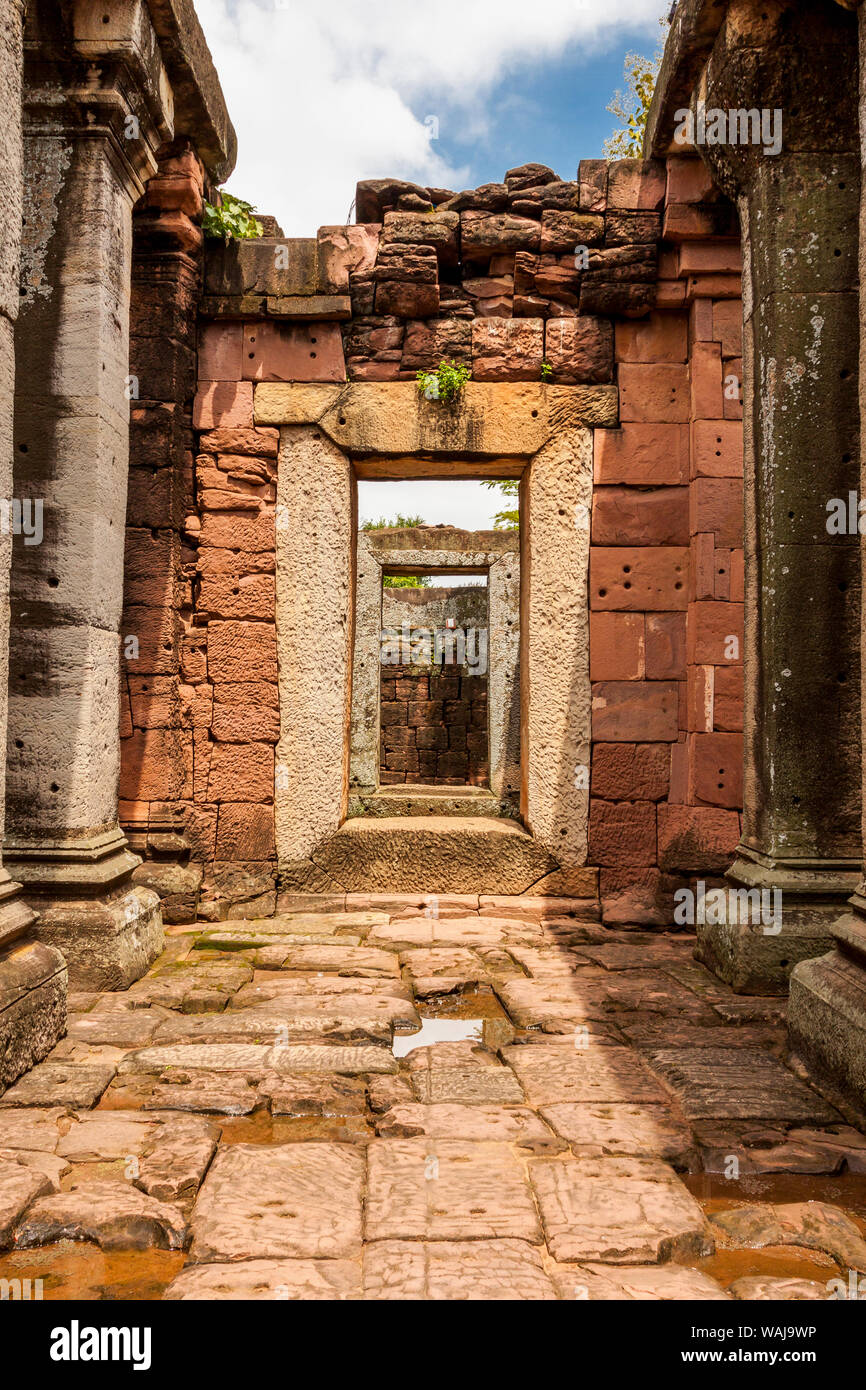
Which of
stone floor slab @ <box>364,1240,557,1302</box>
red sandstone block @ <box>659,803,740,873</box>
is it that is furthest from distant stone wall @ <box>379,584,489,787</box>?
stone floor slab @ <box>364,1240,557,1302</box>

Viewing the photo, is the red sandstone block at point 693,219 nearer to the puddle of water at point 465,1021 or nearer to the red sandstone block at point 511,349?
the red sandstone block at point 511,349

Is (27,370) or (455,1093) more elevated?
(27,370)

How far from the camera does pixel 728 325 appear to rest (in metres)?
6.07

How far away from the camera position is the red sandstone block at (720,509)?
234 inches

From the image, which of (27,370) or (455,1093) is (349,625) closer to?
(27,370)

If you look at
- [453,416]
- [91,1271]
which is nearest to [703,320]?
[453,416]

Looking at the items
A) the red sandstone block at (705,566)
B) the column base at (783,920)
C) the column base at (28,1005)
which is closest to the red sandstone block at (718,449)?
the red sandstone block at (705,566)

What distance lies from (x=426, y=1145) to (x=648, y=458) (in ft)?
15.1

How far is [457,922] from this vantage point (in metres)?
5.84

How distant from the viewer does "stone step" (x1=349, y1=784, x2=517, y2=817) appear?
1000cm

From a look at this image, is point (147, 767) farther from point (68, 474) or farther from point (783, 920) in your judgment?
point (783, 920)
